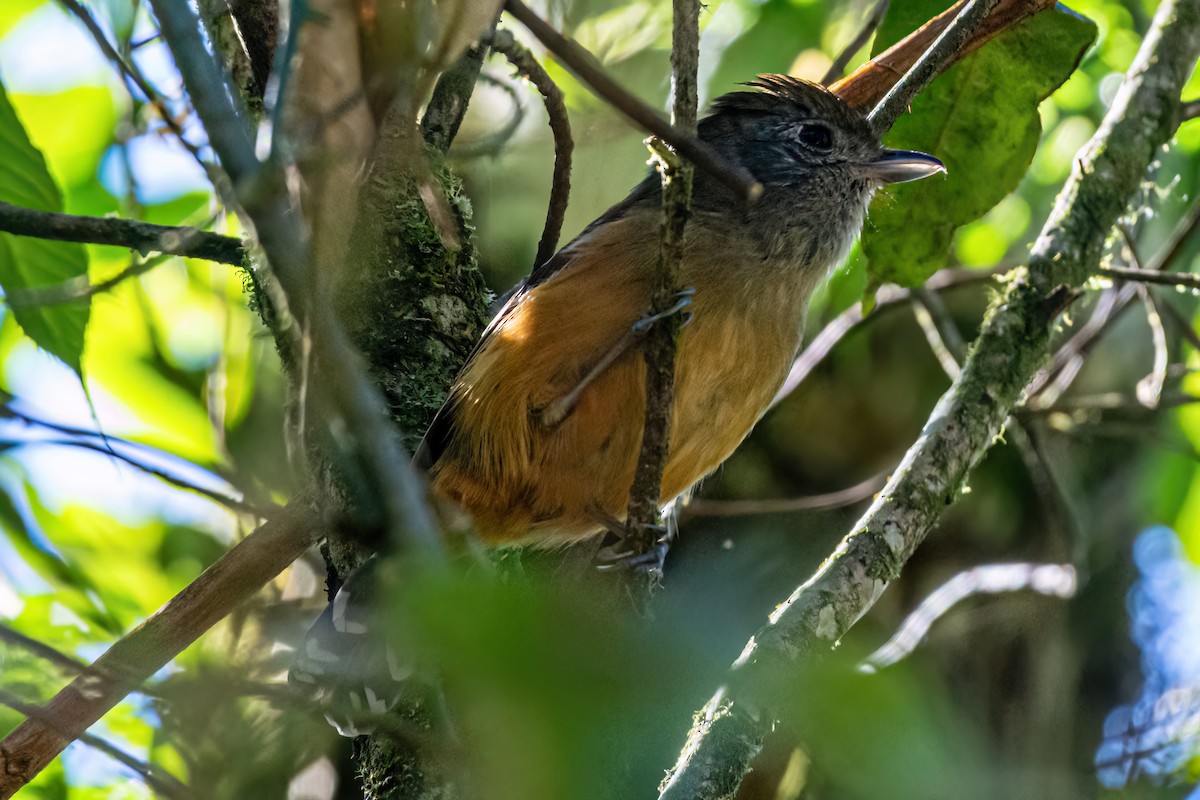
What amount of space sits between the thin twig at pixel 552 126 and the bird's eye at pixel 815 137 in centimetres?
94

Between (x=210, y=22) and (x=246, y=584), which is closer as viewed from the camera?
(x=246, y=584)

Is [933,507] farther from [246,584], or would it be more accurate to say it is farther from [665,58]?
[665,58]

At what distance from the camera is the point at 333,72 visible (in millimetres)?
1284

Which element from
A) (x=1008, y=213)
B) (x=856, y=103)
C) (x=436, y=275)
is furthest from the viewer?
(x=1008, y=213)

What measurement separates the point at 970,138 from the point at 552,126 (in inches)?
52.9

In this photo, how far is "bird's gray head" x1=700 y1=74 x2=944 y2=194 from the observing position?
12.4 feet

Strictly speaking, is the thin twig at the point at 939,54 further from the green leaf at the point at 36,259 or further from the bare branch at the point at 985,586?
the green leaf at the point at 36,259

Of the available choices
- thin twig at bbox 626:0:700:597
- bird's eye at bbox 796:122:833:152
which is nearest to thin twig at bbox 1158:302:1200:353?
bird's eye at bbox 796:122:833:152

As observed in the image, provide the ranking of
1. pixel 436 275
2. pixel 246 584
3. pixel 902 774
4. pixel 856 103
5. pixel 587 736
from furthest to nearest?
pixel 856 103
pixel 436 275
pixel 246 584
pixel 902 774
pixel 587 736

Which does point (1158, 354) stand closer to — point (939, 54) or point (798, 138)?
point (798, 138)

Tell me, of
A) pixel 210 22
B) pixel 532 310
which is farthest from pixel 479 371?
pixel 210 22

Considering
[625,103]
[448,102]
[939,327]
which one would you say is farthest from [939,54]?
[939,327]

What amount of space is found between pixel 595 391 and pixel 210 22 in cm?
139

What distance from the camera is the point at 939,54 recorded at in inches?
109
